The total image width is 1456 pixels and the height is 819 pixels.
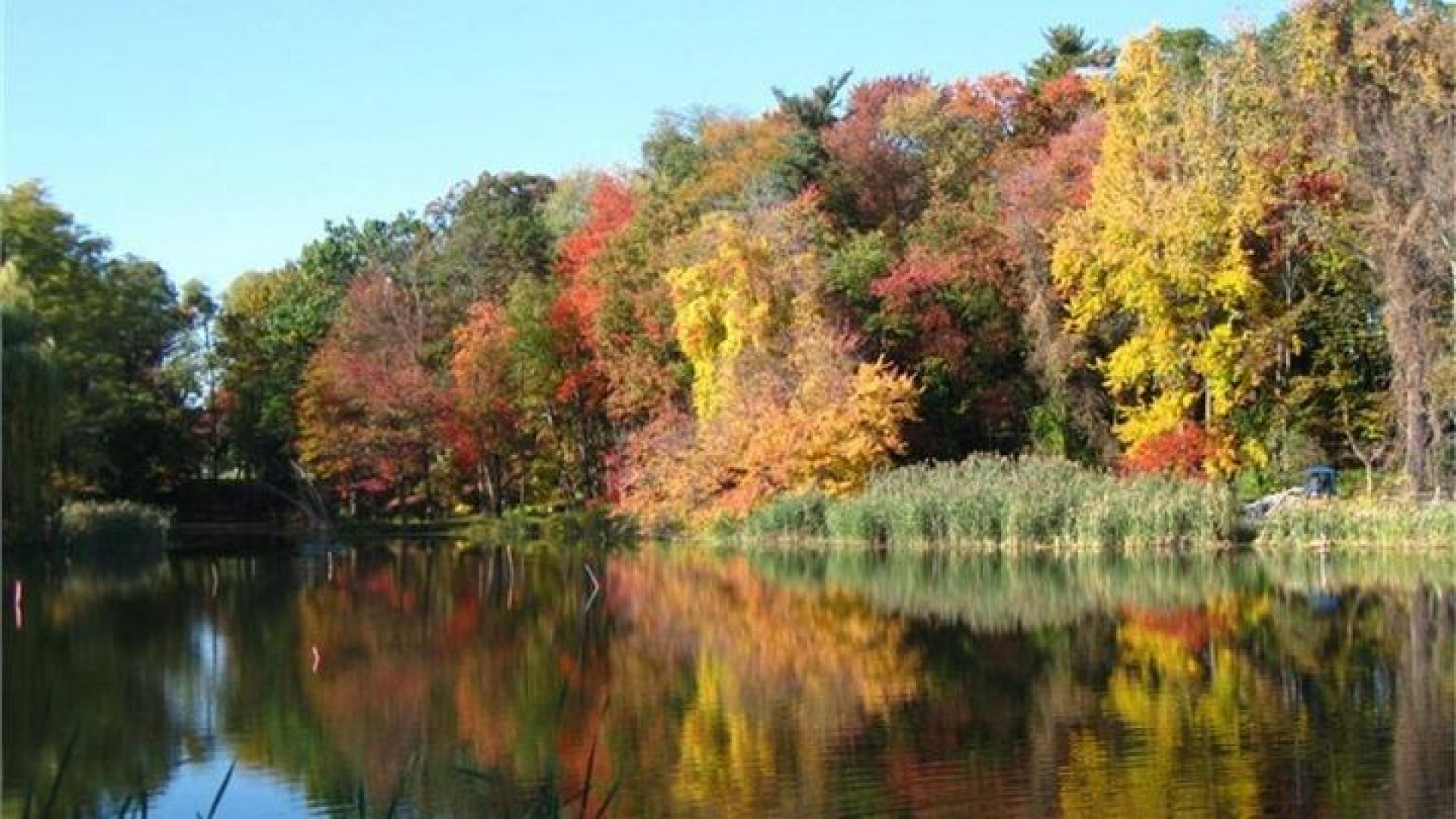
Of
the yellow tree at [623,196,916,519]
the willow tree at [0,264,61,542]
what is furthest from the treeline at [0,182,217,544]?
the yellow tree at [623,196,916,519]

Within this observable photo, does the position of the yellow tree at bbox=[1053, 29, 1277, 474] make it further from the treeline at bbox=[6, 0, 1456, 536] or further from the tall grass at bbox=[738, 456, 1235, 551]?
the tall grass at bbox=[738, 456, 1235, 551]

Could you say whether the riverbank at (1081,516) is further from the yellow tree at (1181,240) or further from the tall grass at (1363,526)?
the yellow tree at (1181,240)

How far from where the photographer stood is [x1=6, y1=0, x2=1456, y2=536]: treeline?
33.1m

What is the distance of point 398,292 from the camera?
170 feet

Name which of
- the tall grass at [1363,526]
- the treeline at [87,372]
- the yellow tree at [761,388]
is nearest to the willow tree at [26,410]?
the treeline at [87,372]

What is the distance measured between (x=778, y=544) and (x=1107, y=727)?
2262 centimetres

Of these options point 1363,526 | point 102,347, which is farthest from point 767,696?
point 102,347

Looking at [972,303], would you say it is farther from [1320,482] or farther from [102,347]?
[102,347]

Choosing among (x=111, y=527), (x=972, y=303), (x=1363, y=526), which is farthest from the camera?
(x=972, y=303)

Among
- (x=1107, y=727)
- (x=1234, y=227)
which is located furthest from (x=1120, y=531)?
(x=1107, y=727)

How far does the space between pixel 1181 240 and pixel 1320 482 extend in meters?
5.62

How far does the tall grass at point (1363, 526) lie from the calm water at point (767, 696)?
154 cm

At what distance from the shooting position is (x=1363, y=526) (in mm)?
29766

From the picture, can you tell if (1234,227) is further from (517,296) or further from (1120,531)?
(517,296)
